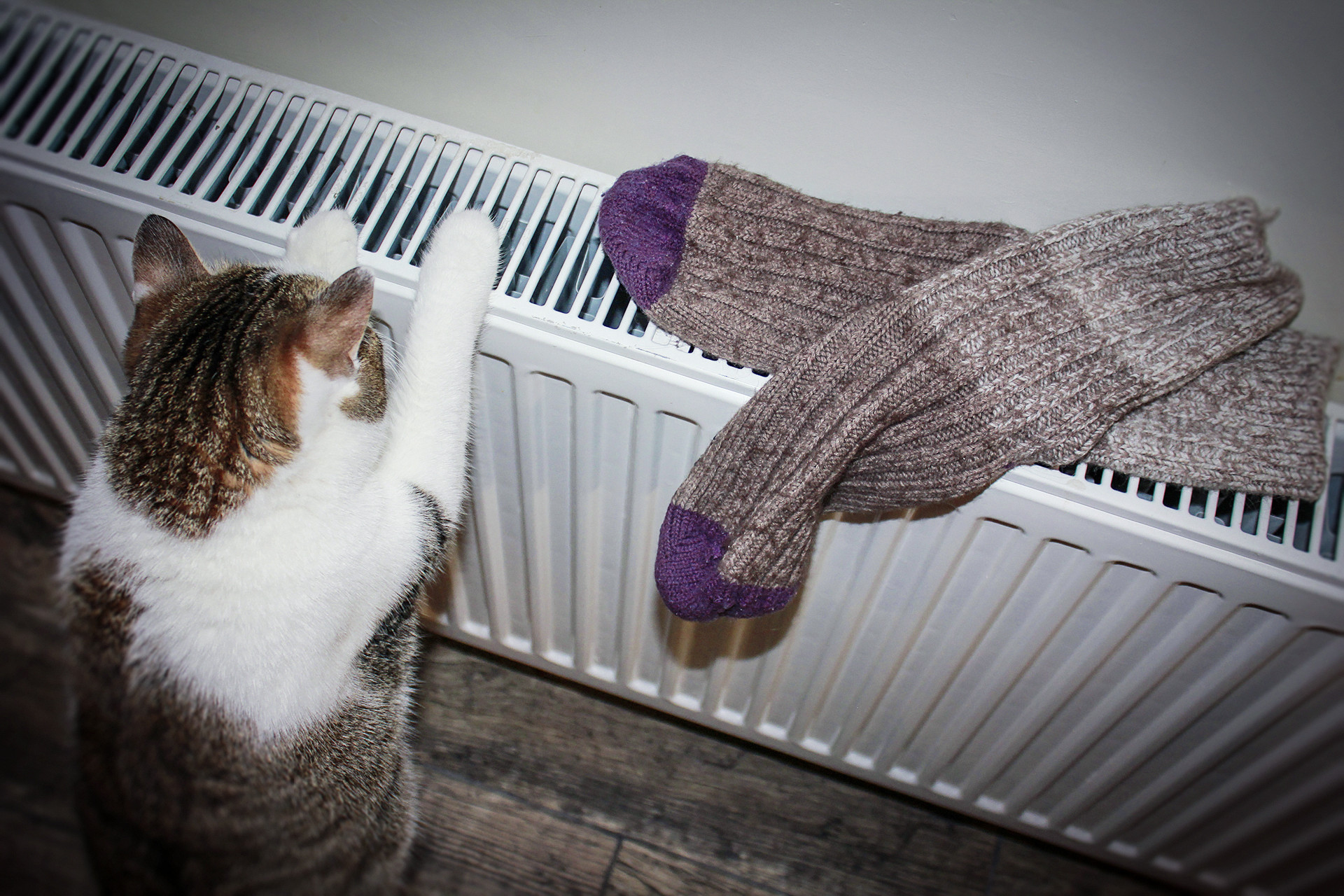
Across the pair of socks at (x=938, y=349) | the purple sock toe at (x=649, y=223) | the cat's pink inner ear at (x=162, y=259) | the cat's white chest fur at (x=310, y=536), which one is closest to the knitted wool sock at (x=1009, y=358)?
the pair of socks at (x=938, y=349)

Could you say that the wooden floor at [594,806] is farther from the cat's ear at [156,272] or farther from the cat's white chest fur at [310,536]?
the cat's ear at [156,272]

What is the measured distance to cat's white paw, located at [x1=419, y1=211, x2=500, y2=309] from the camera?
1.92 ft

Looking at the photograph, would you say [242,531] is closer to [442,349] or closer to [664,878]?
[442,349]

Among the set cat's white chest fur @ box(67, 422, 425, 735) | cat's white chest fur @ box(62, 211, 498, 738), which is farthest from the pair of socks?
cat's white chest fur @ box(67, 422, 425, 735)

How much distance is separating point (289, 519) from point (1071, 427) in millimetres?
Answer: 557

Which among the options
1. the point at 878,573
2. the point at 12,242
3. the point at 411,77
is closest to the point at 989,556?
the point at 878,573

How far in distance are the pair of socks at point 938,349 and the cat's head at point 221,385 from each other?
226 millimetres

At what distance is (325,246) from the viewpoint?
0.60 m

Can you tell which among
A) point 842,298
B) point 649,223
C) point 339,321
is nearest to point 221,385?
point 339,321

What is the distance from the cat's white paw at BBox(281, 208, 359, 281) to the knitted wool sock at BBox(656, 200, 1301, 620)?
0.32m

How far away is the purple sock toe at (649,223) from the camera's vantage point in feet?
1.93

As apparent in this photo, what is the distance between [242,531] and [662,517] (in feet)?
1.14

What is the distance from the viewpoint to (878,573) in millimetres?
716

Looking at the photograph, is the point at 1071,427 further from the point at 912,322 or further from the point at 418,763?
the point at 418,763
